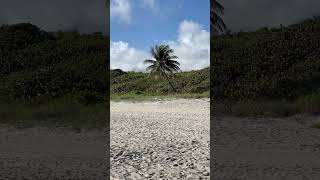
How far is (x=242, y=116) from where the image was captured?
16984 mm

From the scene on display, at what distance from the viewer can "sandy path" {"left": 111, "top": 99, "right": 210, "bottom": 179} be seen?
375 inches

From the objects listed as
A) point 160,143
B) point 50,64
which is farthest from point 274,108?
point 50,64

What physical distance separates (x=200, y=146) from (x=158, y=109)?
9451 mm

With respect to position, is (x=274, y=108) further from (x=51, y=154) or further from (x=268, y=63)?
(x=51, y=154)

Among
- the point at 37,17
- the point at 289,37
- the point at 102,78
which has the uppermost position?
A: the point at 37,17

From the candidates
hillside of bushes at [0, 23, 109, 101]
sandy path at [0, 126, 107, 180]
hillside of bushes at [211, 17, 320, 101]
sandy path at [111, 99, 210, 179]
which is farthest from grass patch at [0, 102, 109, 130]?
hillside of bushes at [211, 17, 320, 101]

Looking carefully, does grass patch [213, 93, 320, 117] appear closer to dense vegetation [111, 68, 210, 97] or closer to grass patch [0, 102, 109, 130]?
grass patch [0, 102, 109, 130]

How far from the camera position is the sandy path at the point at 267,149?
9312mm

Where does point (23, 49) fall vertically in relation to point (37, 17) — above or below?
below

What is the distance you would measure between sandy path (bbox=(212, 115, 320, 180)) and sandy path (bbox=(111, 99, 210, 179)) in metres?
0.40

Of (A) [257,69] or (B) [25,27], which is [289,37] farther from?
(B) [25,27]

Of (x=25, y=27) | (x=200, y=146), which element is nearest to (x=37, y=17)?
(x=25, y=27)

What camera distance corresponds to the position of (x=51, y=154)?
37.7 feet

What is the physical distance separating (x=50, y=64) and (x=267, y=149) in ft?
62.3
